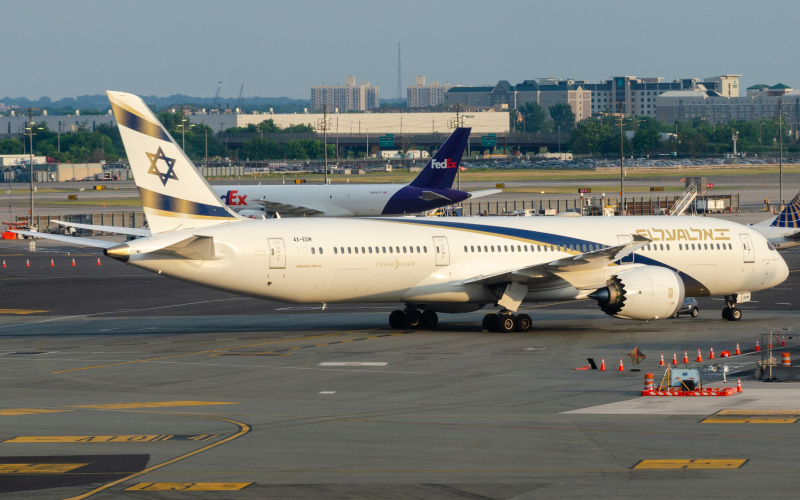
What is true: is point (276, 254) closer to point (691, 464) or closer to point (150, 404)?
point (150, 404)

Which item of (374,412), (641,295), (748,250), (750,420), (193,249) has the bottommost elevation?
(374,412)

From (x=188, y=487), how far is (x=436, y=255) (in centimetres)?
2320

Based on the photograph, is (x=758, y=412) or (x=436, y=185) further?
(x=436, y=185)

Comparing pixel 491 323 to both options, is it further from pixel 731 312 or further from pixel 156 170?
pixel 156 170

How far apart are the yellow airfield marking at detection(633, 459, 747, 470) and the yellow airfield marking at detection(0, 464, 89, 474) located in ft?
34.0

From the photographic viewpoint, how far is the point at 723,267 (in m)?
45.8

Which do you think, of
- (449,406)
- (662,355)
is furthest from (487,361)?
(449,406)

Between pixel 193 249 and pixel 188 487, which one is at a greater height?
pixel 193 249

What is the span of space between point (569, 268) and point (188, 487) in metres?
24.3

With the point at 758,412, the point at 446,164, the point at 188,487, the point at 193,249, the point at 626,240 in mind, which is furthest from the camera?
the point at 446,164

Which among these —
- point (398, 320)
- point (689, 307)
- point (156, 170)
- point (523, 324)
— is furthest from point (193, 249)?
point (689, 307)

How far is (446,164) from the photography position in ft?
285

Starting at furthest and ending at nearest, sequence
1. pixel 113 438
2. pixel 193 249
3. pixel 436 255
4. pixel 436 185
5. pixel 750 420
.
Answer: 1. pixel 436 185
2. pixel 436 255
3. pixel 193 249
4. pixel 750 420
5. pixel 113 438

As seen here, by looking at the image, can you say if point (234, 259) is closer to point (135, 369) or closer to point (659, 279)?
point (135, 369)
